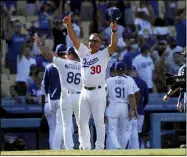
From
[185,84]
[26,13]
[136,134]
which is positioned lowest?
[136,134]

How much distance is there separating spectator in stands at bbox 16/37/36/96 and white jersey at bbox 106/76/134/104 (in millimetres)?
3066

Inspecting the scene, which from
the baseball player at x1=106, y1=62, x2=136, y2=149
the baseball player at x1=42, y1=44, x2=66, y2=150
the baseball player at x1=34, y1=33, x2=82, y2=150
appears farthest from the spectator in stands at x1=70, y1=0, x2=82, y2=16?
the baseball player at x1=34, y1=33, x2=82, y2=150

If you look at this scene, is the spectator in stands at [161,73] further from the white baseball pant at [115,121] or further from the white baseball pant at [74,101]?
the white baseball pant at [74,101]

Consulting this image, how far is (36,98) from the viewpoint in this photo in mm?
18469

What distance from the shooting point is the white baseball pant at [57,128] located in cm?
1576

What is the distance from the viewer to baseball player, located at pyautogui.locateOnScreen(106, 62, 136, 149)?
1656 cm

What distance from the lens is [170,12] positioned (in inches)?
960

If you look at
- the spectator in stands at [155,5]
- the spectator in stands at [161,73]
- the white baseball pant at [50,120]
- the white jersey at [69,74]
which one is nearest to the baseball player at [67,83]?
the white jersey at [69,74]

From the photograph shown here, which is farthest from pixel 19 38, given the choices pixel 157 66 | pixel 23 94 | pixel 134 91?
pixel 134 91

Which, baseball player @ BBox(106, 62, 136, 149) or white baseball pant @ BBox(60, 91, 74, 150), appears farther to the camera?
baseball player @ BBox(106, 62, 136, 149)

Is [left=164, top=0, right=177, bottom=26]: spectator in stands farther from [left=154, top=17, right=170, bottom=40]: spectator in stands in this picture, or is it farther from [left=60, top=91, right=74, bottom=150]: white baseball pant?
[left=60, top=91, right=74, bottom=150]: white baseball pant

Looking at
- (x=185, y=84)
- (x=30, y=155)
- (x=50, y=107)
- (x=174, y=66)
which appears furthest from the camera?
(x=174, y=66)

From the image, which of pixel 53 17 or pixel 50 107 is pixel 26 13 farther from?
pixel 50 107

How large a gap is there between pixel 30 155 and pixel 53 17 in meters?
11.1
